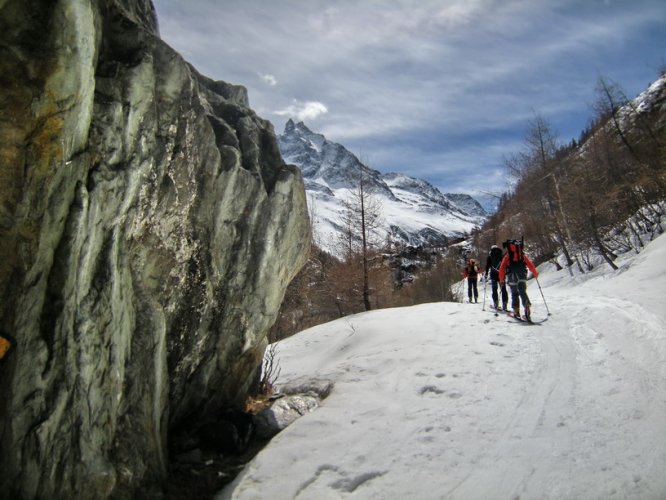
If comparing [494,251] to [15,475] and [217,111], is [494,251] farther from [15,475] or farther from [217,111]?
[15,475]

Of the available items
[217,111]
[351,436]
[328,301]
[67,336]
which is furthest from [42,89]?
[328,301]

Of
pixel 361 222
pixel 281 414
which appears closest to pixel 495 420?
pixel 281 414

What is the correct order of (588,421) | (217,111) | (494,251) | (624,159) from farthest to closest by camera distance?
(624,159) < (494,251) < (217,111) < (588,421)

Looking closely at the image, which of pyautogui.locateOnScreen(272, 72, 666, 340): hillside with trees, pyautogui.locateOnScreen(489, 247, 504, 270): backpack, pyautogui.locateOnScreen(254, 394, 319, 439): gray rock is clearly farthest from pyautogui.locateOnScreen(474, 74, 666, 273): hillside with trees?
pyautogui.locateOnScreen(254, 394, 319, 439): gray rock

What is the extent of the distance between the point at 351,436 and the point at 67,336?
14.3 ft

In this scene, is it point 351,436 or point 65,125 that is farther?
point 351,436

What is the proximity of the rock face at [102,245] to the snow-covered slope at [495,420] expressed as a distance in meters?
2.02

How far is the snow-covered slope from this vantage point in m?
4.84

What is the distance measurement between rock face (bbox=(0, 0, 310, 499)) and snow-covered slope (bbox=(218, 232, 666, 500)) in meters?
2.02

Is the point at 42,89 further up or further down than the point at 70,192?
further up

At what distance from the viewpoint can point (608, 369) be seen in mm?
6957

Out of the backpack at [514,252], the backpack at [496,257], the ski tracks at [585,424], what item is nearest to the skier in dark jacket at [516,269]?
the backpack at [514,252]

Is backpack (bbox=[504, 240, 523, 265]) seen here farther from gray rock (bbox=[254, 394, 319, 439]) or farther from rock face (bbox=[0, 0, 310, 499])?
rock face (bbox=[0, 0, 310, 499])

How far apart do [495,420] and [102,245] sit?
19.8 ft
